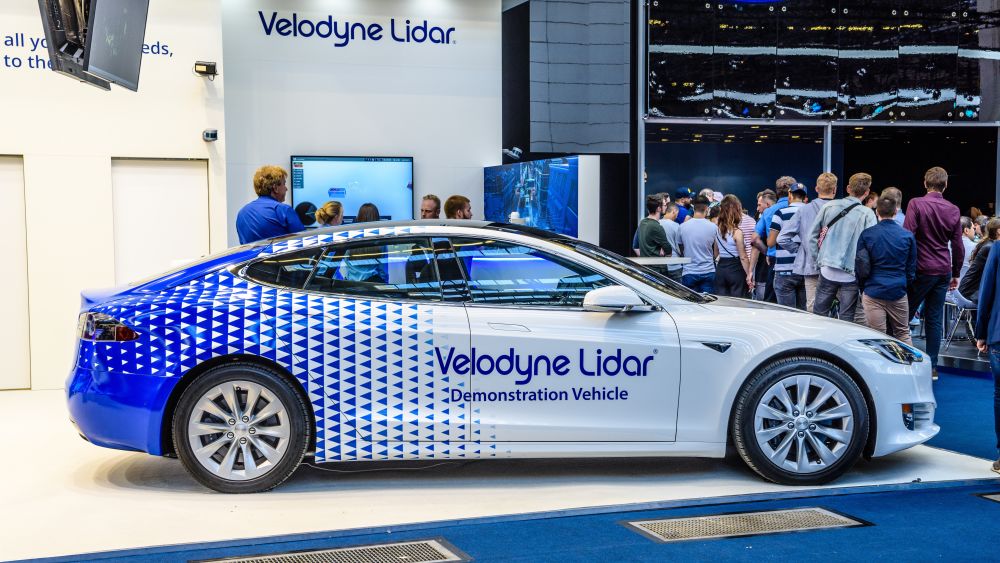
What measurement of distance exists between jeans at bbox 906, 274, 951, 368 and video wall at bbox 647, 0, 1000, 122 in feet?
21.4

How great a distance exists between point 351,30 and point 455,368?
634 centimetres

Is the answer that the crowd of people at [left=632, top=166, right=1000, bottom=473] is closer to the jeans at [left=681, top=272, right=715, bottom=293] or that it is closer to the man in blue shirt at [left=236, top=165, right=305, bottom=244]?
the jeans at [left=681, top=272, right=715, bottom=293]

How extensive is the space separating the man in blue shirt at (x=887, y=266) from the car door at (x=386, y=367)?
4.58 metres

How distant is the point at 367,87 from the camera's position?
1079cm

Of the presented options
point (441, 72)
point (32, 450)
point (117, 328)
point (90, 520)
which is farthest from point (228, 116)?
point (90, 520)

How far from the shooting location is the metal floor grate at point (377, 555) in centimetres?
421

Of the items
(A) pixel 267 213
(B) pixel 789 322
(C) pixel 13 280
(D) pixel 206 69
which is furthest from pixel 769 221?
(C) pixel 13 280

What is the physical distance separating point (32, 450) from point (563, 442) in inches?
139

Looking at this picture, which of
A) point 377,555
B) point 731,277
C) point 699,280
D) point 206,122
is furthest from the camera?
point 699,280

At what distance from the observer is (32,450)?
21.6ft

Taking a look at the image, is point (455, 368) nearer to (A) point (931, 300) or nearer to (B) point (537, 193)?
(B) point (537, 193)

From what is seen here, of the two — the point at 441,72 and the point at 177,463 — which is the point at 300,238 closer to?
the point at 177,463

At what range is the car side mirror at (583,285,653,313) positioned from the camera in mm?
5305

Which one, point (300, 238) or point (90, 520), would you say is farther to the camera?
point (300, 238)
